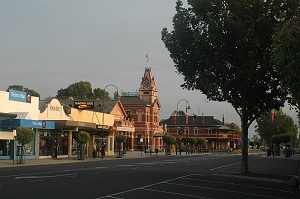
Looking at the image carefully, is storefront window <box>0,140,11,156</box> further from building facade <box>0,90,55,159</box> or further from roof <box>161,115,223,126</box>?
roof <box>161,115,223,126</box>

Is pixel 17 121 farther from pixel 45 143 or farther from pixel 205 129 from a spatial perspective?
pixel 205 129

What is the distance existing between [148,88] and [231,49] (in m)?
80.0

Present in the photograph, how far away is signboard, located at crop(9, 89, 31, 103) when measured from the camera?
144 feet

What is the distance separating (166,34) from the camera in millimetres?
27219

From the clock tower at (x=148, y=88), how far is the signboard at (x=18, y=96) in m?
58.8

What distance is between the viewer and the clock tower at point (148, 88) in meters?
→ 105

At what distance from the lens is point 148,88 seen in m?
106

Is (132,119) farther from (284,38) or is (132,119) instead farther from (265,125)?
(284,38)

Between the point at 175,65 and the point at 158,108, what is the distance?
81625 mm

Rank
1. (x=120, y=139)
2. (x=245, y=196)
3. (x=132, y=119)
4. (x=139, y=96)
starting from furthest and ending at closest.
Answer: (x=139, y=96) → (x=132, y=119) → (x=120, y=139) → (x=245, y=196)

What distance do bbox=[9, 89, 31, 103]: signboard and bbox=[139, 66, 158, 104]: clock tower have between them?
193 ft

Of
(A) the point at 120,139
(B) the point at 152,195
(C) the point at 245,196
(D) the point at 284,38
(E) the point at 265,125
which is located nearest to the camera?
(D) the point at 284,38

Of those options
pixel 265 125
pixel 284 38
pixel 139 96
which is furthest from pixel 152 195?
pixel 265 125

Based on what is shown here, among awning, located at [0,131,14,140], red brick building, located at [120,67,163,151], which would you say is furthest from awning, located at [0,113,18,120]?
red brick building, located at [120,67,163,151]
